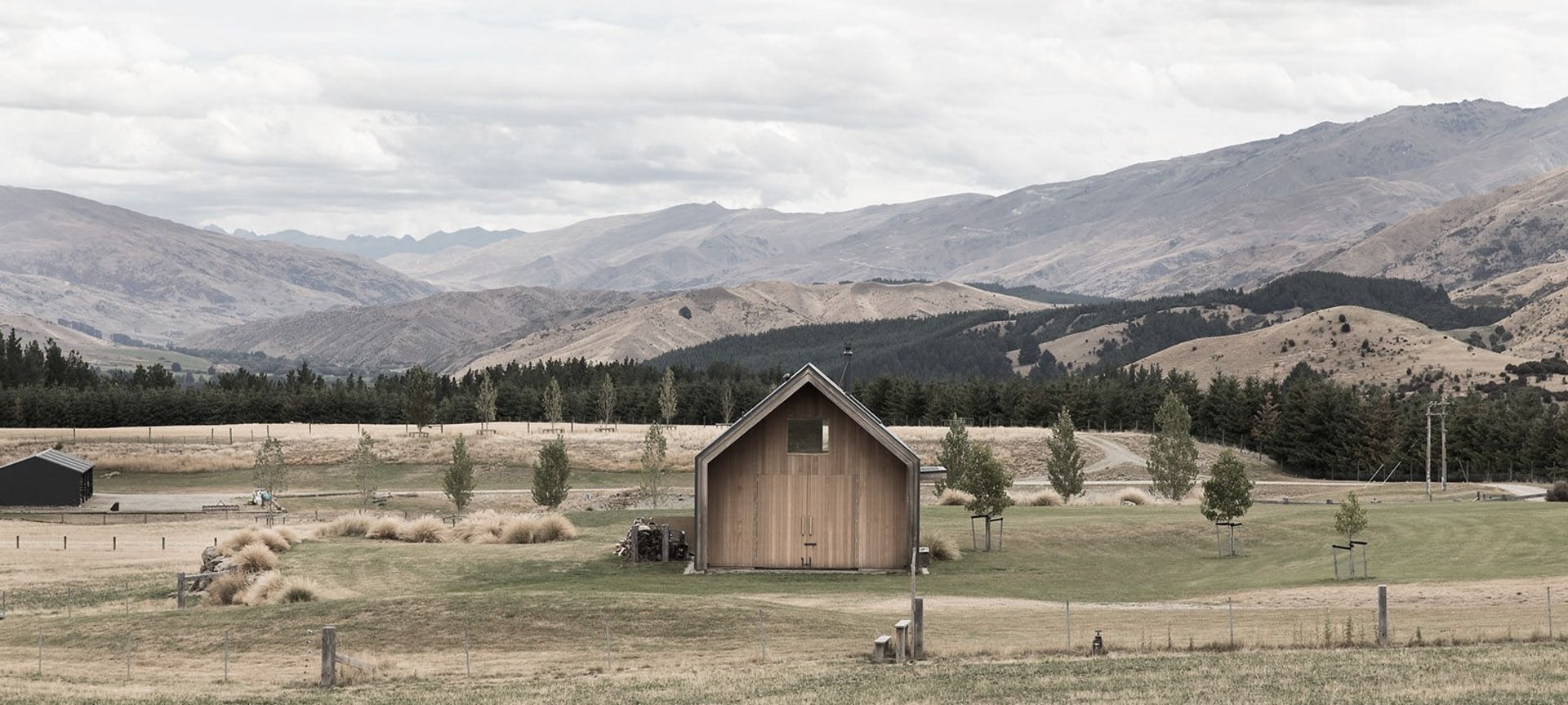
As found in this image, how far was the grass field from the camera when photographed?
27531mm

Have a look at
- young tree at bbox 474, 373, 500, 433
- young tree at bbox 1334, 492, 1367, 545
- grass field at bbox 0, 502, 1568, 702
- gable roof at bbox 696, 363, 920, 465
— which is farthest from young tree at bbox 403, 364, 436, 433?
young tree at bbox 1334, 492, 1367, 545

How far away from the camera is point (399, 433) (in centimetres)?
13500

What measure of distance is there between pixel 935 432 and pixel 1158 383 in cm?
4361

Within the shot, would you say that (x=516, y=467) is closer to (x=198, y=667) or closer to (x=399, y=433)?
(x=399, y=433)

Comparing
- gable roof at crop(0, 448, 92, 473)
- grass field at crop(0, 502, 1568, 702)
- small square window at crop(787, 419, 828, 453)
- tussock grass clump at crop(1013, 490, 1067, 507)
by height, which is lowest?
grass field at crop(0, 502, 1568, 702)

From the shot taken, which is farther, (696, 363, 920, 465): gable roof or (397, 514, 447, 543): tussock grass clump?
(397, 514, 447, 543): tussock grass clump

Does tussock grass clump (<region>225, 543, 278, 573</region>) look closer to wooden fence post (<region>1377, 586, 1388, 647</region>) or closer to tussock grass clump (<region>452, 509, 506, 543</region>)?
tussock grass clump (<region>452, 509, 506, 543</region>)

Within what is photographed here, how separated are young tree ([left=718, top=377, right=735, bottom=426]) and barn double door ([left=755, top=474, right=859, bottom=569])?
429ft

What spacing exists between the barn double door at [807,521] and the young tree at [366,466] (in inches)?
2006

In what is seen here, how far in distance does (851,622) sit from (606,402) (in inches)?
5757

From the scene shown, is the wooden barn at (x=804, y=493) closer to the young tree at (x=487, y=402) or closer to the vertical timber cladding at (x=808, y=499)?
the vertical timber cladding at (x=808, y=499)

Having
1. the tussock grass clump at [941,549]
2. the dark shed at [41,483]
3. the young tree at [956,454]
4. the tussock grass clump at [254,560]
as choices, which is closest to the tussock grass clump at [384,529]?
the tussock grass clump at [254,560]

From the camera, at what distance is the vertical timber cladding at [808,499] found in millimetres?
50031

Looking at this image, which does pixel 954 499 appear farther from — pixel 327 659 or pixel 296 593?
pixel 327 659
